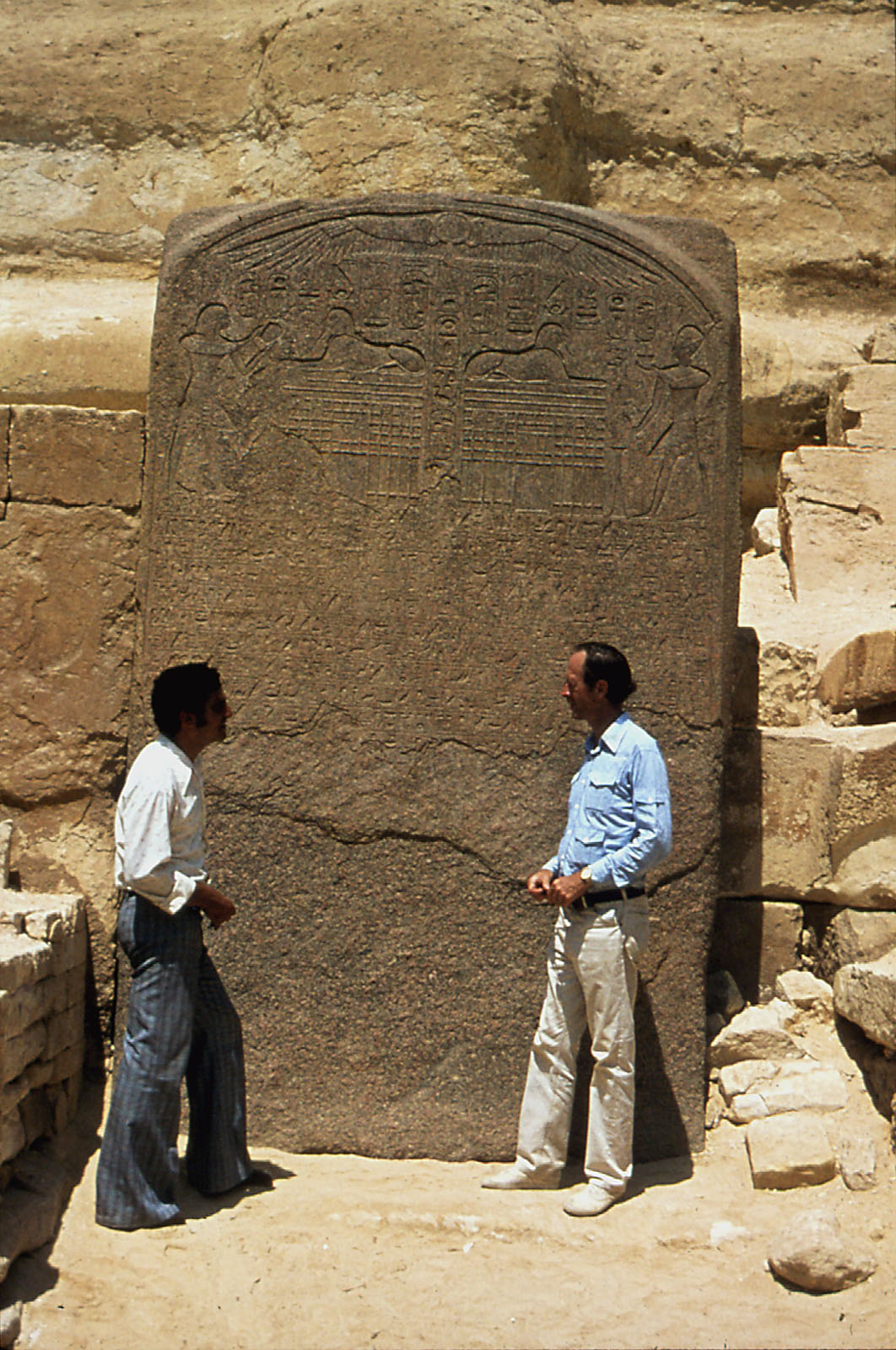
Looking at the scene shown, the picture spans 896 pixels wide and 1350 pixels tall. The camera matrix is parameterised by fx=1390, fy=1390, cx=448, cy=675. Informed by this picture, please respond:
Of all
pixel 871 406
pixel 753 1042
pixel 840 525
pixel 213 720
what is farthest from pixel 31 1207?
pixel 871 406

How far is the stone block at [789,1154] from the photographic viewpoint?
371 centimetres

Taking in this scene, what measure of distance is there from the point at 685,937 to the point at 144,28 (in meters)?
7.17

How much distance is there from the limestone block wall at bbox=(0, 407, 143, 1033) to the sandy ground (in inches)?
37.1

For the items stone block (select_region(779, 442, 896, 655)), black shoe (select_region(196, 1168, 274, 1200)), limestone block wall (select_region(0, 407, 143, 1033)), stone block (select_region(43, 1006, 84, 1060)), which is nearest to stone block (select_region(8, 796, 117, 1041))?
limestone block wall (select_region(0, 407, 143, 1033))

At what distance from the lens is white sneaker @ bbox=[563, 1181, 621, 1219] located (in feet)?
11.8

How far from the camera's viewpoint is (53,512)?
4285 millimetres

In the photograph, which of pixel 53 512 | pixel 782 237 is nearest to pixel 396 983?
pixel 53 512

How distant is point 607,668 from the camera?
358 centimetres

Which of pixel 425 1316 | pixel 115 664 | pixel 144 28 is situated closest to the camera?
pixel 425 1316

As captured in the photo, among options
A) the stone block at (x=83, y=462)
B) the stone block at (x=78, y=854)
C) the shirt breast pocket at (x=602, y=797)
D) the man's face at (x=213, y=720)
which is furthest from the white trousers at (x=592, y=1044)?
the stone block at (x=83, y=462)

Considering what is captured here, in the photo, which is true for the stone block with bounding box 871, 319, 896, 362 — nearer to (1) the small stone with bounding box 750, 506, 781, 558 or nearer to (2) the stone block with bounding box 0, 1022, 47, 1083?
(1) the small stone with bounding box 750, 506, 781, 558

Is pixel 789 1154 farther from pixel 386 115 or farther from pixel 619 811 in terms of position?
pixel 386 115

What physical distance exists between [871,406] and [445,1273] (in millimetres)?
4420

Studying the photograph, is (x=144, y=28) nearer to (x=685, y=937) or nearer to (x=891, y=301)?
(x=891, y=301)
